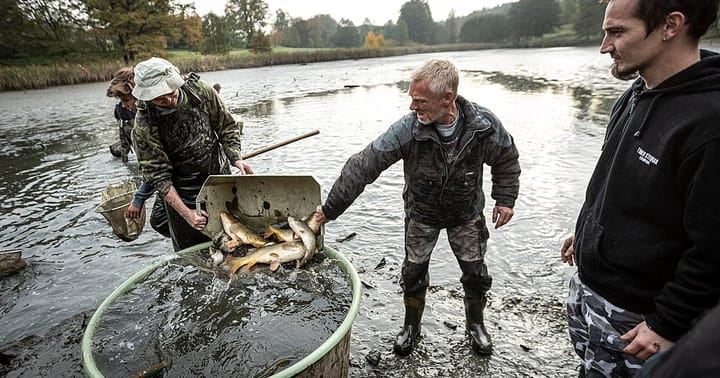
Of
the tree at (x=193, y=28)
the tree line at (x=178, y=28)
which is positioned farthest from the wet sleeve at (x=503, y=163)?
the tree at (x=193, y=28)

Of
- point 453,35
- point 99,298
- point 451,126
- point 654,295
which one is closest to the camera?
point 654,295

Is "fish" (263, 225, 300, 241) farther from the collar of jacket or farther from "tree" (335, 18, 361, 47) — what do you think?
"tree" (335, 18, 361, 47)

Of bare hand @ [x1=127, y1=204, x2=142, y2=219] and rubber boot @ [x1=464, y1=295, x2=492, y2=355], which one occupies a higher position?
bare hand @ [x1=127, y1=204, x2=142, y2=219]

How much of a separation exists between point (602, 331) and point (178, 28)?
160 feet

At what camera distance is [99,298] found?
4215mm

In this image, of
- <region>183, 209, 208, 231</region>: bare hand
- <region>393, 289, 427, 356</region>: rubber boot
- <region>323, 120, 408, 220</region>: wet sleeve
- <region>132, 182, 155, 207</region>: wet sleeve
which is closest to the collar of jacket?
<region>323, 120, 408, 220</region>: wet sleeve

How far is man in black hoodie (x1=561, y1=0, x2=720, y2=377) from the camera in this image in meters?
1.46

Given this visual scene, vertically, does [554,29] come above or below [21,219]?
above

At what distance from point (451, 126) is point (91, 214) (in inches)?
243

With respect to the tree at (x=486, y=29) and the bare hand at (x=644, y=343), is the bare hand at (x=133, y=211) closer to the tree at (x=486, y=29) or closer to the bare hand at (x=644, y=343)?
the bare hand at (x=644, y=343)

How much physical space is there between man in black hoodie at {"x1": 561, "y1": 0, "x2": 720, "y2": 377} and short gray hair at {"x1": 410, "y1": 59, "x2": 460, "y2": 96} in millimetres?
949

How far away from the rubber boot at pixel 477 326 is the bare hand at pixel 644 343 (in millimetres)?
1539

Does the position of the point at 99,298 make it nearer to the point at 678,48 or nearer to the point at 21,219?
Result: the point at 21,219

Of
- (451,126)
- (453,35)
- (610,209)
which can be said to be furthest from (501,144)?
(453,35)
